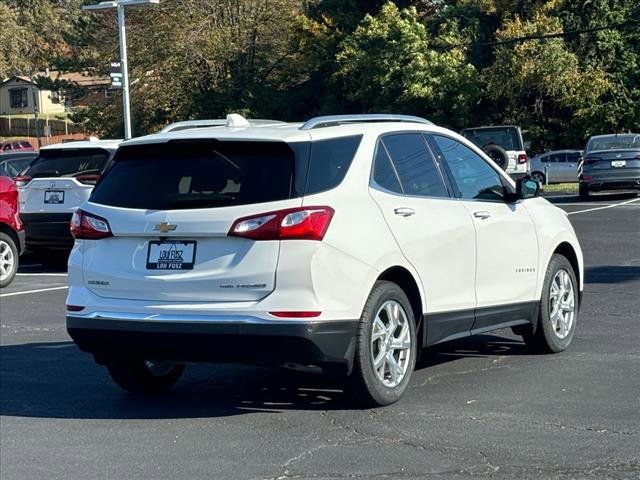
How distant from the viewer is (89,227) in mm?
7270

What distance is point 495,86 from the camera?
47.0 metres

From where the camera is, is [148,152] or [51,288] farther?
[51,288]

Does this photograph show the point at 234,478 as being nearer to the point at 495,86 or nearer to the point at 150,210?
the point at 150,210

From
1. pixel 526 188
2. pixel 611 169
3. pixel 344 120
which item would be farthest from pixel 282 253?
pixel 611 169

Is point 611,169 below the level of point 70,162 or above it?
below

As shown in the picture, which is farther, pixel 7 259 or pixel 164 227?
pixel 7 259

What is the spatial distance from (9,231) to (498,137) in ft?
52.7

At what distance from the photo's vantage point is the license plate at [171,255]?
22.5ft

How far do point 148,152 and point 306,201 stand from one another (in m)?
1.26

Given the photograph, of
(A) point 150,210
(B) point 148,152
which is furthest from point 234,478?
(B) point 148,152

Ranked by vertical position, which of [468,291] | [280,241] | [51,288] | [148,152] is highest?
[148,152]

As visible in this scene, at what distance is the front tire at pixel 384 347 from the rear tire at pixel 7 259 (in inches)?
354

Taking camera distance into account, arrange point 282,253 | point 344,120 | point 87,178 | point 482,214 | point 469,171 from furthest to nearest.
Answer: point 87,178, point 469,171, point 482,214, point 344,120, point 282,253

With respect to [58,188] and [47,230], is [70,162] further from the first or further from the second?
[47,230]
